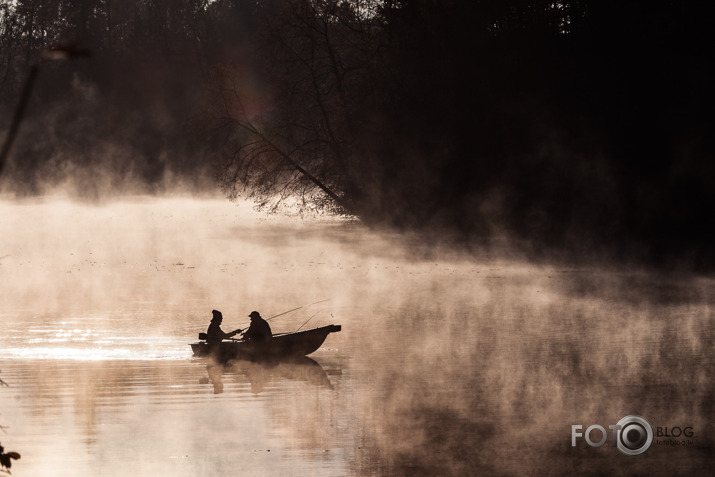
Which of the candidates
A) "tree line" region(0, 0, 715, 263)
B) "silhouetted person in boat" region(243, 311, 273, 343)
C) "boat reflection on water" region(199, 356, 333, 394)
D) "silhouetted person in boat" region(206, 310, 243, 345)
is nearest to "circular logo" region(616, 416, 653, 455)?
"boat reflection on water" region(199, 356, 333, 394)

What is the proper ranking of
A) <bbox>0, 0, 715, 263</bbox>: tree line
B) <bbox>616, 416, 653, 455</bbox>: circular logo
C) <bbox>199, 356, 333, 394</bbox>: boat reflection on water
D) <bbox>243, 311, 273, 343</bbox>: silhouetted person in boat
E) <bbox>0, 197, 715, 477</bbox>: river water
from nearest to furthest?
<bbox>0, 197, 715, 477</bbox>: river water, <bbox>616, 416, 653, 455</bbox>: circular logo, <bbox>199, 356, 333, 394</bbox>: boat reflection on water, <bbox>243, 311, 273, 343</bbox>: silhouetted person in boat, <bbox>0, 0, 715, 263</bbox>: tree line

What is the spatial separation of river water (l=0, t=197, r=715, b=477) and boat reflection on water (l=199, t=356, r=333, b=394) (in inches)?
2.9

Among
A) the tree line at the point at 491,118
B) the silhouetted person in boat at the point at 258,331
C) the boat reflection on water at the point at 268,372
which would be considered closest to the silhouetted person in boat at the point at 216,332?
the silhouetted person in boat at the point at 258,331

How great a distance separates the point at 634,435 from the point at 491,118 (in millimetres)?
23227

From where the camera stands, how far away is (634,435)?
1656cm

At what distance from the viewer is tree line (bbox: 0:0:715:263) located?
→ 118ft

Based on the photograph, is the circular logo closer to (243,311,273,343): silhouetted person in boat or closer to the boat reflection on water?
the boat reflection on water

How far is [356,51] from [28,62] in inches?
1326

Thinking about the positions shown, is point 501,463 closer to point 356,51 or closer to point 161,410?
point 161,410

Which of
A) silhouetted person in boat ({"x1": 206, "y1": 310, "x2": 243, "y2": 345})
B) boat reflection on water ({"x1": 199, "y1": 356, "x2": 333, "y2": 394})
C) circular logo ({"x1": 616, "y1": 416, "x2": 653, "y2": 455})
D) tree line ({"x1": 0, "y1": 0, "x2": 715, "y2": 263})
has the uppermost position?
tree line ({"x1": 0, "y1": 0, "x2": 715, "y2": 263})

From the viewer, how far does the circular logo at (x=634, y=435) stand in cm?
1571

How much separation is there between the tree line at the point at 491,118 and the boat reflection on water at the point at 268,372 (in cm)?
1708

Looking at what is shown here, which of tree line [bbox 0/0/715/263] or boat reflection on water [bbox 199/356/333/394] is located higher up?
tree line [bbox 0/0/715/263]

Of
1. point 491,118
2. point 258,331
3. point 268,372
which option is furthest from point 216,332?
point 491,118
